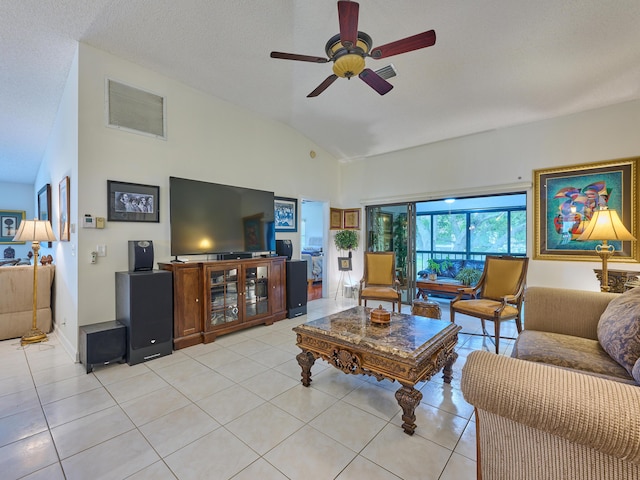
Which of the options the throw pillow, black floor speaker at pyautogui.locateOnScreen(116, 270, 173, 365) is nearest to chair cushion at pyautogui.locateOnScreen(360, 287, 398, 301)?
the throw pillow

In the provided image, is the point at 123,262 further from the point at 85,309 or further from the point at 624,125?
the point at 624,125

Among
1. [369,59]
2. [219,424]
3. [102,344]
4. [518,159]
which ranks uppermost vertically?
[369,59]

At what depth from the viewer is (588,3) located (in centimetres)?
240

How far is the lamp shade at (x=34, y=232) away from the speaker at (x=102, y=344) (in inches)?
60.9

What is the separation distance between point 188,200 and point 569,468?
3.85 meters

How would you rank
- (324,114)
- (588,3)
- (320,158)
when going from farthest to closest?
(320,158) < (324,114) < (588,3)

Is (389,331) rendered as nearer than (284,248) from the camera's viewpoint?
Yes

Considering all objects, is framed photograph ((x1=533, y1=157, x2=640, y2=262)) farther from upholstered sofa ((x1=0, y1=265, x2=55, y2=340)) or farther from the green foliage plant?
upholstered sofa ((x1=0, y1=265, x2=55, y2=340))

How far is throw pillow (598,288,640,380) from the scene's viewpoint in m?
1.60

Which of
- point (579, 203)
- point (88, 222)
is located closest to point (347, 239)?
point (579, 203)

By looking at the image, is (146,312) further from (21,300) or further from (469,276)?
(469,276)

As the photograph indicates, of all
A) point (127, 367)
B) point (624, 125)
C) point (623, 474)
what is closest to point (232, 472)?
point (623, 474)

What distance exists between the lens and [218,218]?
3.91 m

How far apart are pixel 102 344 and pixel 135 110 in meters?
2.58
